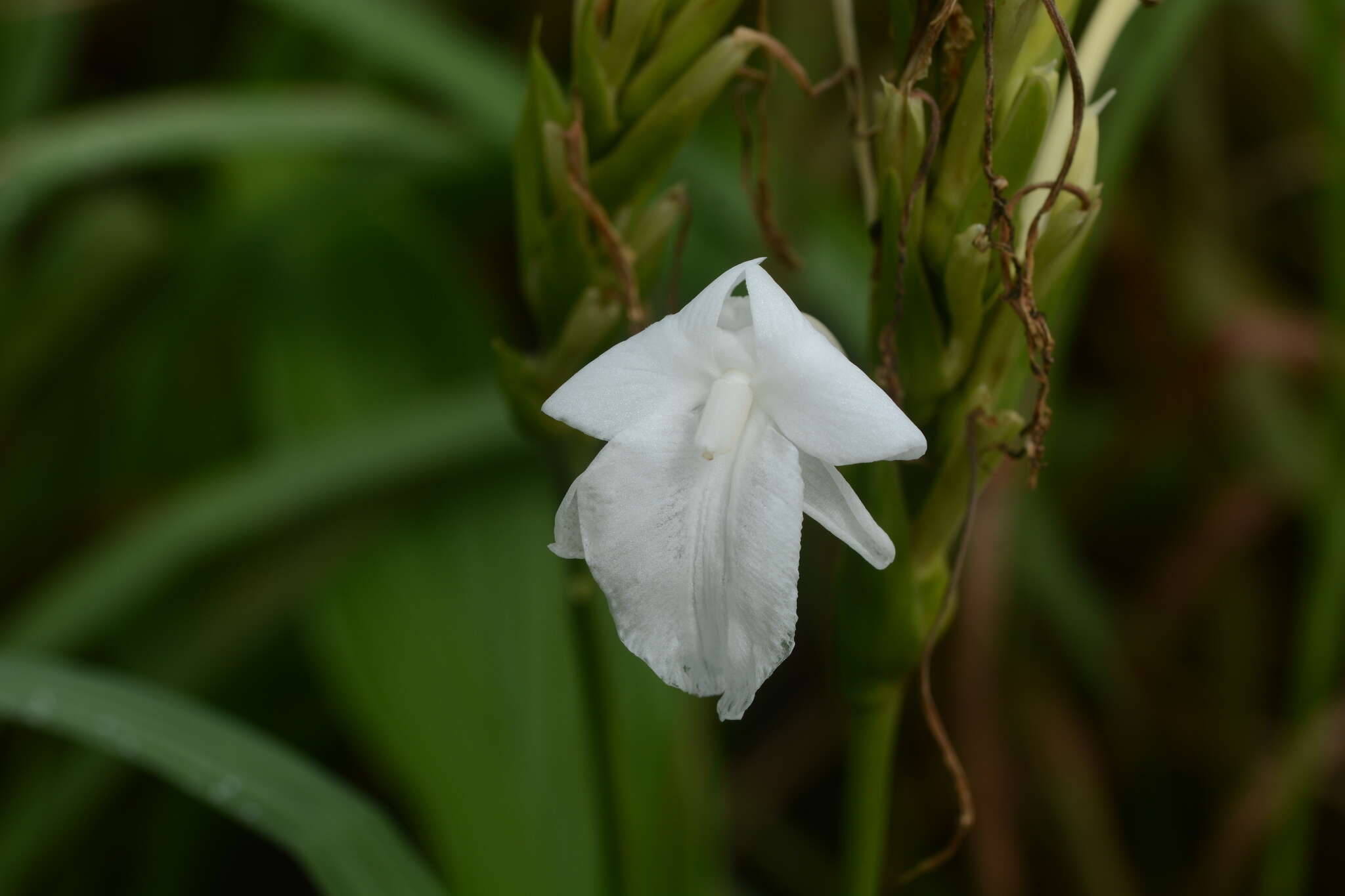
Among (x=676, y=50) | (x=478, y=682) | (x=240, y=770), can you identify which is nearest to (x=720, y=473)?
(x=676, y=50)

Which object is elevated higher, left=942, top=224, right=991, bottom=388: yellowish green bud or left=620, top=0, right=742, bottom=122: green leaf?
left=620, top=0, right=742, bottom=122: green leaf

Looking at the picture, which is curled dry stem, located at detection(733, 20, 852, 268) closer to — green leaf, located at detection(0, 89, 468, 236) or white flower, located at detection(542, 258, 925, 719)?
white flower, located at detection(542, 258, 925, 719)

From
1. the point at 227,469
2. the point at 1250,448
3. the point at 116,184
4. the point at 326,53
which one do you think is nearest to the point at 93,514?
the point at 227,469

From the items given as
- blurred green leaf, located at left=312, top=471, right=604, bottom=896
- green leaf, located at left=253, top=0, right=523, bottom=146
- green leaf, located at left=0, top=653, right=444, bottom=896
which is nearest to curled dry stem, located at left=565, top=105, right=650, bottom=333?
green leaf, located at left=0, top=653, right=444, bottom=896

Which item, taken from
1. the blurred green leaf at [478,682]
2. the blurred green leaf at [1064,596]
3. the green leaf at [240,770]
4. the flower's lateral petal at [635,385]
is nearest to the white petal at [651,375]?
the flower's lateral petal at [635,385]

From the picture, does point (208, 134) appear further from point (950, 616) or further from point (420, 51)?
point (950, 616)

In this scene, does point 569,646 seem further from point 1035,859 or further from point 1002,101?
point 1002,101

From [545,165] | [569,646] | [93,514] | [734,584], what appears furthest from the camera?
[93,514]
